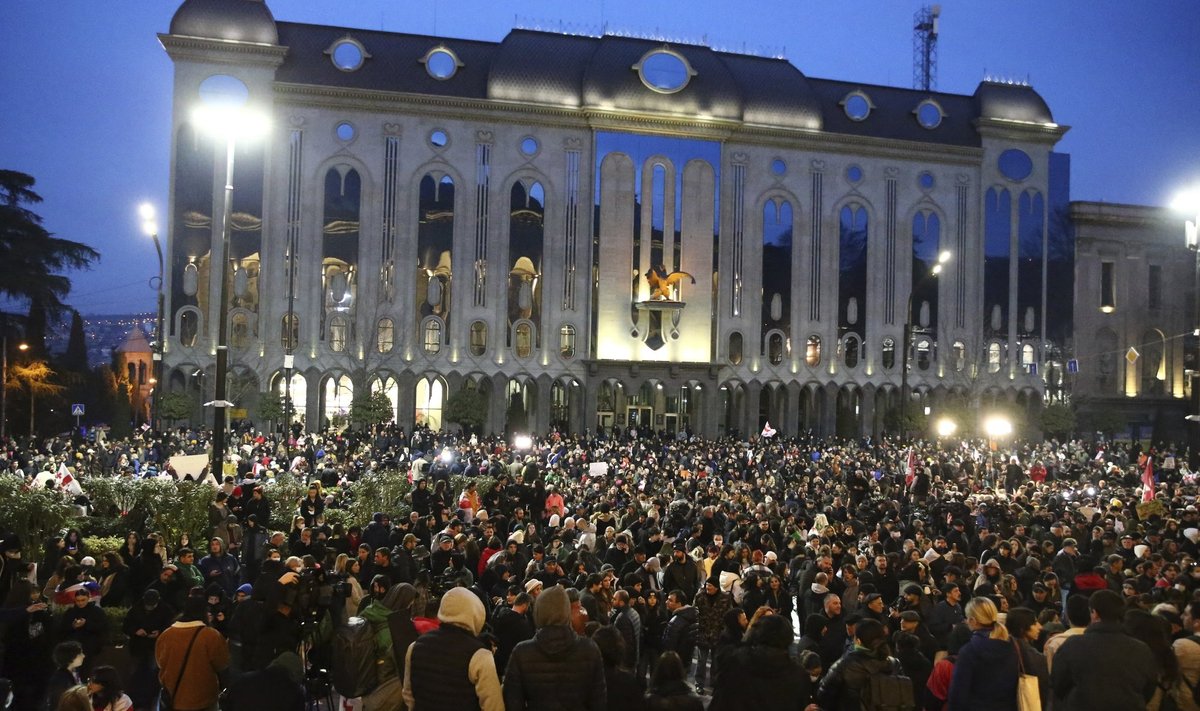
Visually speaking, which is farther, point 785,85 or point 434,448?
point 785,85

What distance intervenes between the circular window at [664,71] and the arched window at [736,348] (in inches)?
528

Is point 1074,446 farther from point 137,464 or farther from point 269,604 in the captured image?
point 269,604

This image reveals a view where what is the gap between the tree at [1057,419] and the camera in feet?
198

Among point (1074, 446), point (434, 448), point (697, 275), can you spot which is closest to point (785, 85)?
point (697, 275)

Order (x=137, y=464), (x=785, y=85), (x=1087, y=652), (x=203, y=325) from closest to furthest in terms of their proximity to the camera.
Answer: (x=1087, y=652) → (x=137, y=464) → (x=203, y=325) → (x=785, y=85)

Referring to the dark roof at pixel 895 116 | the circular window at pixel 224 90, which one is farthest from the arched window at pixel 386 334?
the dark roof at pixel 895 116

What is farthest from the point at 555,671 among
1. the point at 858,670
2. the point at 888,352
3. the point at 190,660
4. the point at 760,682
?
the point at 888,352

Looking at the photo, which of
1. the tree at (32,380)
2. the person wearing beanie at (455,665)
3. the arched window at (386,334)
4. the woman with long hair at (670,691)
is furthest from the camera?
the arched window at (386,334)

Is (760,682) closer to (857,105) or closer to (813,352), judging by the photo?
(813,352)

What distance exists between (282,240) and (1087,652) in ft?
165

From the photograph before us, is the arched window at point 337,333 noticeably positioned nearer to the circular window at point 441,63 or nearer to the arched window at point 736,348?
the circular window at point 441,63

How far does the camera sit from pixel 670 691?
677 centimetres

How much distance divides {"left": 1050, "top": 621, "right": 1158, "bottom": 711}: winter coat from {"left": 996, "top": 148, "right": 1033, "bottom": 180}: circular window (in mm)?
59913

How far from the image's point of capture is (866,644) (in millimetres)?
7520
